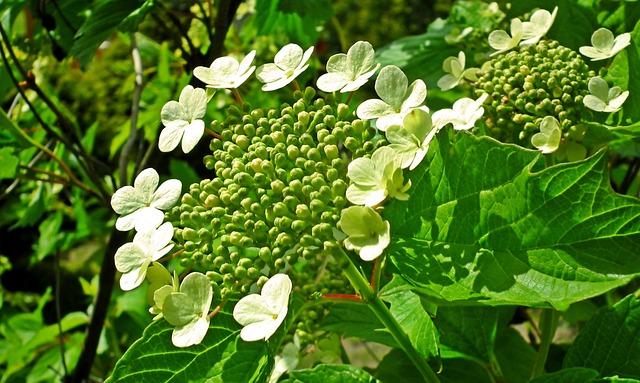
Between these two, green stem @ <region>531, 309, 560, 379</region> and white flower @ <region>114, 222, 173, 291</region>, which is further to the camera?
green stem @ <region>531, 309, 560, 379</region>

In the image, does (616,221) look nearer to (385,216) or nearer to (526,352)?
(385,216)

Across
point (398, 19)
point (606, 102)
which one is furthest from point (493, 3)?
point (398, 19)

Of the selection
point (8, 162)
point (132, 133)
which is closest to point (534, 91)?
point (132, 133)

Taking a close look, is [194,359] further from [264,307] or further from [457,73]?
[457,73]

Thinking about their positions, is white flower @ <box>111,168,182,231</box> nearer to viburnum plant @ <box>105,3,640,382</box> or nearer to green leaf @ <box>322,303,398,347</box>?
viburnum plant @ <box>105,3,640,382</box>

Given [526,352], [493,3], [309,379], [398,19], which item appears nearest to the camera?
[309,379]

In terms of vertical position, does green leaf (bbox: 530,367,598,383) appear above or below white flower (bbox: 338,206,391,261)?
below

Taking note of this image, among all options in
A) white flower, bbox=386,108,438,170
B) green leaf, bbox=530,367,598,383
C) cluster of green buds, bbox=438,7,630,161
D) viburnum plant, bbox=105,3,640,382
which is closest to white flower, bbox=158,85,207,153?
viburnum plant, bbox=105,3,640,382

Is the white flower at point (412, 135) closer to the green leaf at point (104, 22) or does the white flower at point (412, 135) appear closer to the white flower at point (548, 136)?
the white flower at point (548, 136)
